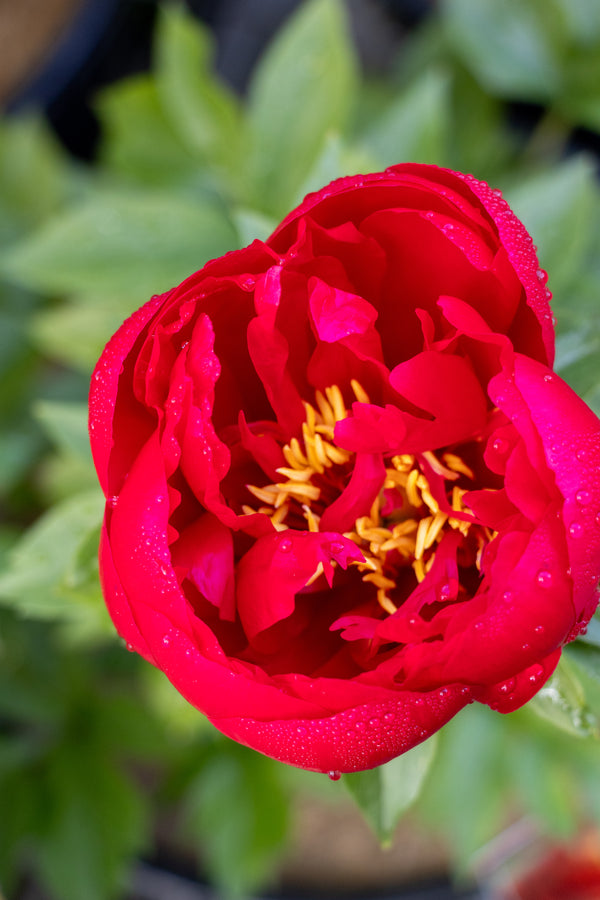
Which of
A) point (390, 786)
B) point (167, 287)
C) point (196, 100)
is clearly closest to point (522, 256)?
point (390, 786)

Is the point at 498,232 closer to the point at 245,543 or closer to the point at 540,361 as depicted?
the point at 540,361

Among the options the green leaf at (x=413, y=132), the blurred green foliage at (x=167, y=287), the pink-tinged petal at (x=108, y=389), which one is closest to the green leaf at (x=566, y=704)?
the blurred green foliage at (x=167, y=287)

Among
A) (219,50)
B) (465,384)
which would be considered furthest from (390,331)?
(219,50)

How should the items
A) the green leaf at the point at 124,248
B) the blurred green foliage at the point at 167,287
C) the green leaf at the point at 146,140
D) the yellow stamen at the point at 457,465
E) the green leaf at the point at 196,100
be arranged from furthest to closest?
the green leaf at the point at 146,140
the green leaf at the point at 196,100
the green leaf at the point at 124,248
the blurred green foliage at the point at 167,287
the yellow stamen at the point at 457,465

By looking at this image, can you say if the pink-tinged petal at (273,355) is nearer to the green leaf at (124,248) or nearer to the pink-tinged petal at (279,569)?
the pink-tinged petal at (279,569)

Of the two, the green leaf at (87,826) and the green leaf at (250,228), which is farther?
the green leaf at (87,826)

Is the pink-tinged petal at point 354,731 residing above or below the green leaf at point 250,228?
below

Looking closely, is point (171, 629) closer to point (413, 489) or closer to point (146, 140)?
point (413, 489)
